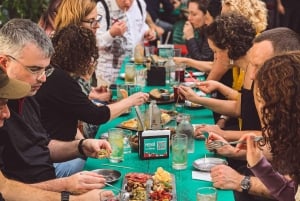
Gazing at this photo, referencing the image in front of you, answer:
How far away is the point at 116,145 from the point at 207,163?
1.58 ft

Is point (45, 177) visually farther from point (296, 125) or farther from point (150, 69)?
point (150, 69)

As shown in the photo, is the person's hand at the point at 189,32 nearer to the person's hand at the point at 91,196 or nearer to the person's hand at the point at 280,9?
the person's hand at the point at 280,9

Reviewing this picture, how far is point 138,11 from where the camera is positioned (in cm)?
580

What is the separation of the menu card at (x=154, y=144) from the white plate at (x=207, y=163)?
0.18 meters

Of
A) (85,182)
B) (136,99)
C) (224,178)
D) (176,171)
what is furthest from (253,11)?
(85,182)

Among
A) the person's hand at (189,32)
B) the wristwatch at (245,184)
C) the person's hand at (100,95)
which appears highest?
the person's hand at (189,32)

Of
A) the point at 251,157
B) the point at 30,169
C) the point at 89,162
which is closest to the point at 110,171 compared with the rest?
the point at 89,162

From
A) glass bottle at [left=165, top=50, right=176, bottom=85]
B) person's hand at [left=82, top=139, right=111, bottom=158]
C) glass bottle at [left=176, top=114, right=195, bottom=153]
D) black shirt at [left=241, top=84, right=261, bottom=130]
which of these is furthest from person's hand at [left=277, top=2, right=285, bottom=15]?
person's hand at [left=82, top=139, right=111, bottom=158]

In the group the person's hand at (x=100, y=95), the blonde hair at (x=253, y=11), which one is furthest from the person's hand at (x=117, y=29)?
the person's hand at (x=100, y=95)

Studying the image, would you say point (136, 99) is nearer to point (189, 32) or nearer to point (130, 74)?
point (130, 74)

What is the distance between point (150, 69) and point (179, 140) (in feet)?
5.85

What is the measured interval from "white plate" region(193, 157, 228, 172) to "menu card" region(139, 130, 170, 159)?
0.18 metres

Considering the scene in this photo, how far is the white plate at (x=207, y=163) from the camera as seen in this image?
2.72m

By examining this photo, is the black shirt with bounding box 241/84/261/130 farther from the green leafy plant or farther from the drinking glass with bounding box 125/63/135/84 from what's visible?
the green leafy plant
